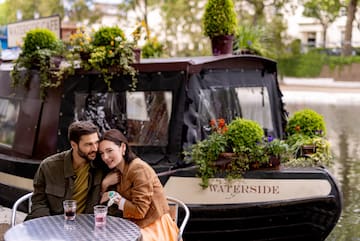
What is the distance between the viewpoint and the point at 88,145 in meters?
4.46

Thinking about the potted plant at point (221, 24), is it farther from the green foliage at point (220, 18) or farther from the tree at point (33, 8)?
the tree at point (33, 8)

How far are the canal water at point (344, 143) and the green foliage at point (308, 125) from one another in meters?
1.18

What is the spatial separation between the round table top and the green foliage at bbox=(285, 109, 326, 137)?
3984mm

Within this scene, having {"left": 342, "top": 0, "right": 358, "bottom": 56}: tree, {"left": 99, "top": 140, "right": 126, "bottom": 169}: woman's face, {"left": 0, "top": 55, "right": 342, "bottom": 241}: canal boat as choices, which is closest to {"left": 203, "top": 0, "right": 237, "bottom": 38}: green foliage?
{"left": 0, "top": 55, "right": 342, "bottom": 241}: canal boat

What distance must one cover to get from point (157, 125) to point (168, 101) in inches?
11.6

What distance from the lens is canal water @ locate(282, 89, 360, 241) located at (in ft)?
26.3

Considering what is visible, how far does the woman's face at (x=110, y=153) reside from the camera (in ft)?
14.4

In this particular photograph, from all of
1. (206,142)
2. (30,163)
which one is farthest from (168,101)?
(30,163)

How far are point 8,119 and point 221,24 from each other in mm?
2932

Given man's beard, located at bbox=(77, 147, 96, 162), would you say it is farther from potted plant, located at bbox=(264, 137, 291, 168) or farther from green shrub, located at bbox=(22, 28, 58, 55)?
green shrub, located at bbox=(22, 28, 58, 55)

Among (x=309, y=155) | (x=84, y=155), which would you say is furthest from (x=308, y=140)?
(x=84, y=155)

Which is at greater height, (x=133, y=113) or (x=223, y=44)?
(x=223, y=44)

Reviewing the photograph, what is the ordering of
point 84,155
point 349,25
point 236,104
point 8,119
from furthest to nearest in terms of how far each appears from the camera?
point 349,25 → point 8,119 → point 236,104 → point 84,155

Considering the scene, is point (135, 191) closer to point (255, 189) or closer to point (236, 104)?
point (255, 189)
